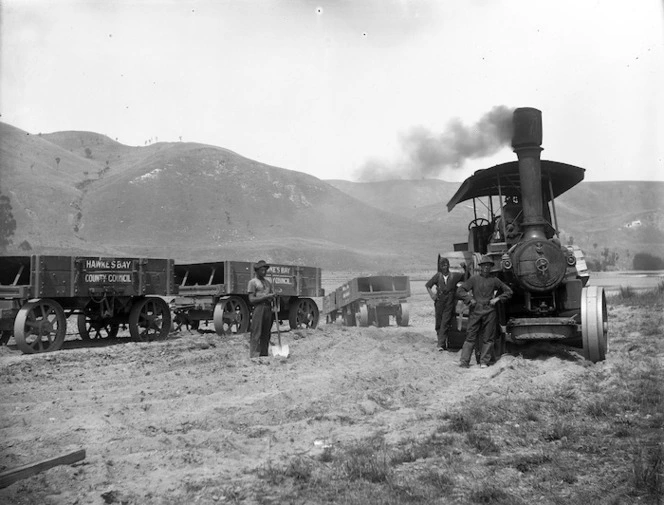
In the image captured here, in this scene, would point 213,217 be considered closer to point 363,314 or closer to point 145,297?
A: point 363,314

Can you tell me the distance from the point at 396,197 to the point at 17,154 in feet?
371

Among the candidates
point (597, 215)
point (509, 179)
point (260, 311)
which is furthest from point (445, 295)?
point (597, 215)

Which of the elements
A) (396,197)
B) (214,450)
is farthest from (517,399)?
(396,197)

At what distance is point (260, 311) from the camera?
1089 centimetres

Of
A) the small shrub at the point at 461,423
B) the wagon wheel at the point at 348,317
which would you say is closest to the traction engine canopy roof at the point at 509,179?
the small shrub at the point at 461,423

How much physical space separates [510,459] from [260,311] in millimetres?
5918

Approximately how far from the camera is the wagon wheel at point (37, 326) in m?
12.0

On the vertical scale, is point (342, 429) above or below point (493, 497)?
above

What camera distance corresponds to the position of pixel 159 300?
15086 millimetres


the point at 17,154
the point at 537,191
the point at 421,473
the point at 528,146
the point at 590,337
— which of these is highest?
the point at 17,154

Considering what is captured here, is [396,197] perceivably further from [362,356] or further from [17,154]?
[362,356]

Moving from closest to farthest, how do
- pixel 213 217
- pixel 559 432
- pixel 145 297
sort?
pixel 559 432 < pixel 145 297 < pixel 213 217

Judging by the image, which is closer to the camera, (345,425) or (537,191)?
(345,425)

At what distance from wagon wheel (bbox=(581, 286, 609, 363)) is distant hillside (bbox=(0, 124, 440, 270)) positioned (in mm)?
55870
